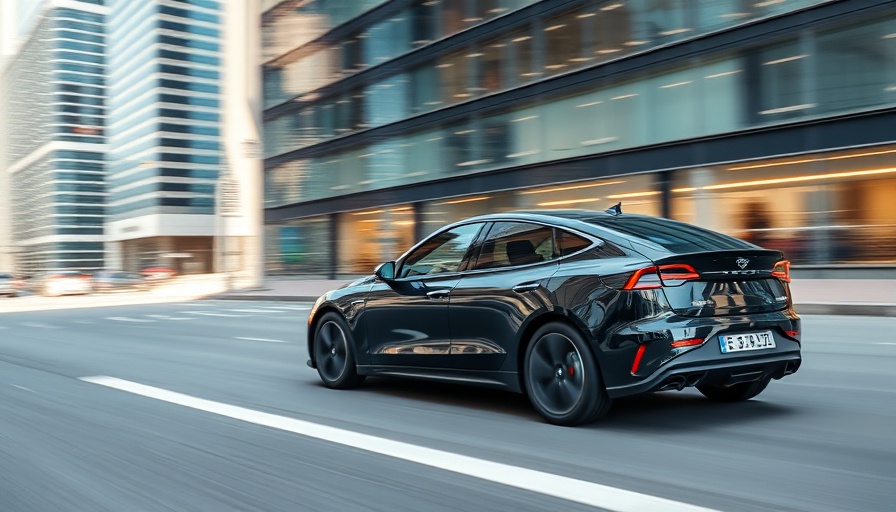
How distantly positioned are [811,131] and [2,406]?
18473 millimetres

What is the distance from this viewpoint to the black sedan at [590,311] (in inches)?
189

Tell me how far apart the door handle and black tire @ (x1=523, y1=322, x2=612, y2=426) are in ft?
2.81

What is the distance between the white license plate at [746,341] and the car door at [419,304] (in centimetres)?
185

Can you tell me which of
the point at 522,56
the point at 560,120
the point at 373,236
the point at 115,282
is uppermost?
the point at 522,56

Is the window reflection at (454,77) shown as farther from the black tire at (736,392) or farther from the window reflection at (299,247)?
the black tire at (736,392)

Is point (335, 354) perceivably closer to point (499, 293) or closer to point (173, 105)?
point (499, 293)

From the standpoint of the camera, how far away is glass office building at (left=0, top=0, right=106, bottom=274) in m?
108

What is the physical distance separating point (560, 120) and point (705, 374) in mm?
22538

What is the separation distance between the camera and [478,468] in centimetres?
424

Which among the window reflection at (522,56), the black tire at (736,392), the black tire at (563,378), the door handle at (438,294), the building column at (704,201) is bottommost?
the black tire at (736,392)

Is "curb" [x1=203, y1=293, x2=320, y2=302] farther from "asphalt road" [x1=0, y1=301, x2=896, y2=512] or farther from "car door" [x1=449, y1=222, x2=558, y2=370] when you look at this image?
"car door" [x1=449, y1=222, x2=558, y2=370]

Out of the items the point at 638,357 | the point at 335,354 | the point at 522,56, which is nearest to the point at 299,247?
the point at 522,56

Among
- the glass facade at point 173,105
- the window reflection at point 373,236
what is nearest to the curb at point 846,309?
the window reflection at point 373,236

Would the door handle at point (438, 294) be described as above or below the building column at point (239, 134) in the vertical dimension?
below
